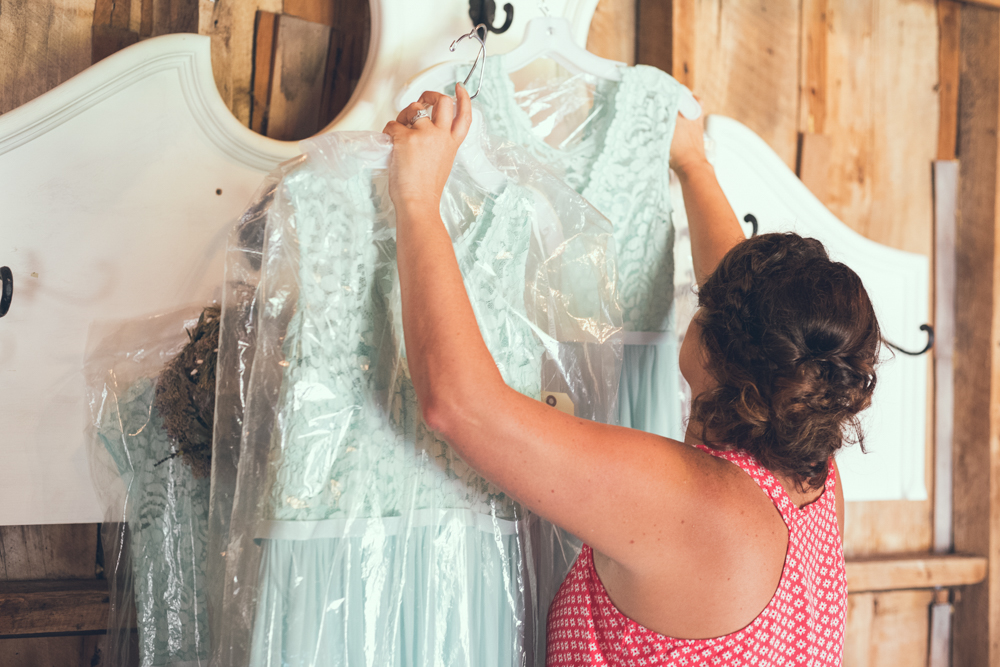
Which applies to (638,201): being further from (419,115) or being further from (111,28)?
(111,28)

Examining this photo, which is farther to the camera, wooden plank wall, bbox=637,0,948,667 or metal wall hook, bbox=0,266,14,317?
wooden plank wall, bbox=637,0,948,667

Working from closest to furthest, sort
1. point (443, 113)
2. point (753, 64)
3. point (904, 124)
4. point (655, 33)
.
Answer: point (443, 113), point (655, 33), point (753, 64), point (904, 124)

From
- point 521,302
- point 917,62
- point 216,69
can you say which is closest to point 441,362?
point 521,302

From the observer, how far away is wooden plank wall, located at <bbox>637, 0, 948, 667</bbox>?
4.08 ft

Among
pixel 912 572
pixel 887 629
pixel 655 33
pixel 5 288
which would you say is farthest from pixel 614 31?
pixel 887 629

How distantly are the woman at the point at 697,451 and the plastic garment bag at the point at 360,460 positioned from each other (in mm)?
54

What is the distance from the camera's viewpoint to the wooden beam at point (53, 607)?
859 mm

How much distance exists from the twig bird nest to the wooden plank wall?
991 mm

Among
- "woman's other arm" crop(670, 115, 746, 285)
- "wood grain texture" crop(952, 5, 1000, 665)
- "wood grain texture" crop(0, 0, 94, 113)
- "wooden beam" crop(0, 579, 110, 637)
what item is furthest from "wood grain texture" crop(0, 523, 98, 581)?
"wood grain texture" crop(952, 5, 1000, 665)

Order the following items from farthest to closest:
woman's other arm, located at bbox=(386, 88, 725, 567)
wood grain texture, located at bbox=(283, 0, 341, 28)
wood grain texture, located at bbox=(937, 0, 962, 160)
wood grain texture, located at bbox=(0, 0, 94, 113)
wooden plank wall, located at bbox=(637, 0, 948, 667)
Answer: wood grain texture, located at bbox=(937, 0, 962, 160) → wooden plank wall, located at bbox=(637, 0, 948, 667) → wood grain texture, located at bbox=(283, 0, 341, 28) → wood grain texture, located at bbox=(0, 0, 94, 113) → woman's other arm, located at bbox=(386, 88, 725, 567)

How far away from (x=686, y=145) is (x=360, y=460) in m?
0.62

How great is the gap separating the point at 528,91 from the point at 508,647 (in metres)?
0.69

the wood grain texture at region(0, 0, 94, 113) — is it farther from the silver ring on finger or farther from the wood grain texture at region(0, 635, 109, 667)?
the wood grain texture at region(0, 635, 109, 667)

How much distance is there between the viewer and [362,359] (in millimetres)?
608
